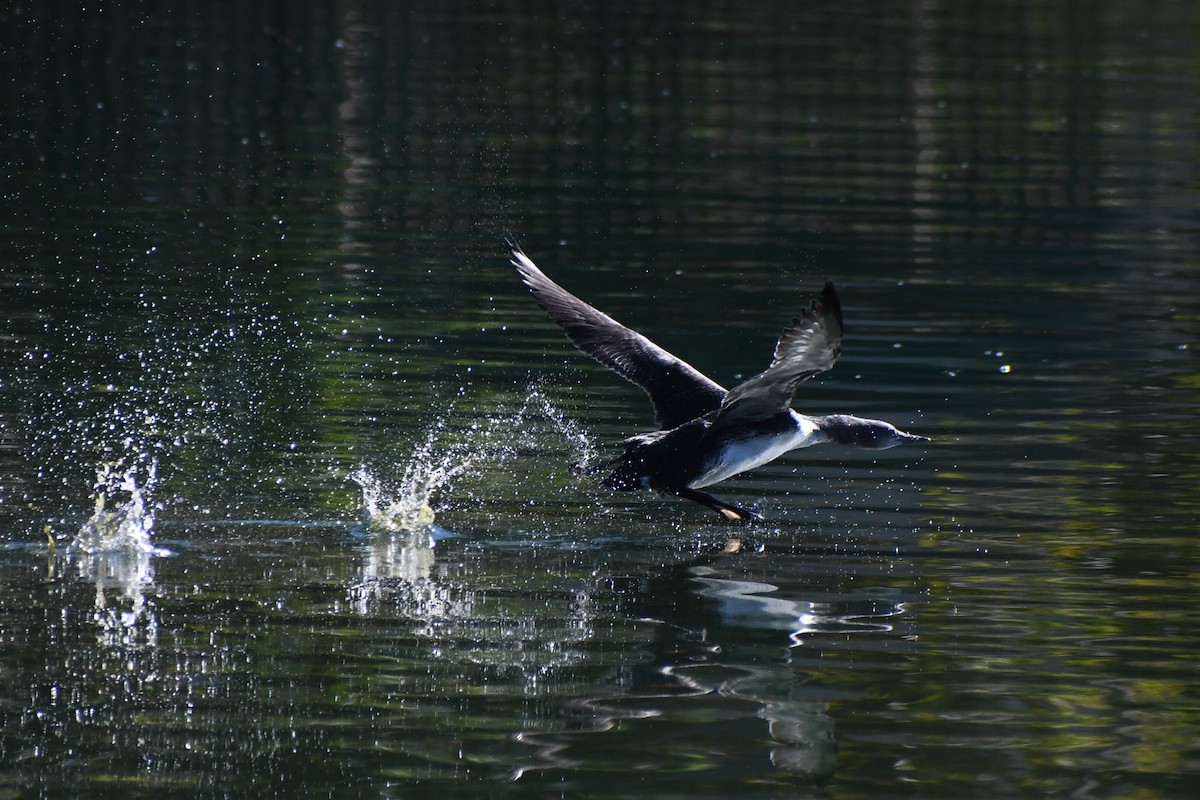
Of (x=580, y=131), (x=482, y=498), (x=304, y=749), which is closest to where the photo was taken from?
(x=304, y=749)

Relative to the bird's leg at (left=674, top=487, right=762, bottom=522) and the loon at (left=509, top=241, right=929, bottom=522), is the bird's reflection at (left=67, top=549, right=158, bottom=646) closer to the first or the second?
the loon at (left=509, top=241, right=929, bottom=522)

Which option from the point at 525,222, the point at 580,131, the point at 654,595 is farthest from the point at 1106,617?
the point at 580,131

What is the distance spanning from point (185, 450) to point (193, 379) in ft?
6.33

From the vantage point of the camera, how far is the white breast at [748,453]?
9.84 metres

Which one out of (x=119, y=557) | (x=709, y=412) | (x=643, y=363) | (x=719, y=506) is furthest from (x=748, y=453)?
(x=119, y=557)

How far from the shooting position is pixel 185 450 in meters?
11.2

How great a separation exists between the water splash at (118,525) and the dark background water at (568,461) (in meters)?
0.13

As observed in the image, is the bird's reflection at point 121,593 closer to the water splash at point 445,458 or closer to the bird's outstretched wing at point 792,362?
the water splash at point 445,458

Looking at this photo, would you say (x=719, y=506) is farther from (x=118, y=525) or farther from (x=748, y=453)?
(x=118, y=525)

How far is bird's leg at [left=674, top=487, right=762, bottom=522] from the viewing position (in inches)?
392

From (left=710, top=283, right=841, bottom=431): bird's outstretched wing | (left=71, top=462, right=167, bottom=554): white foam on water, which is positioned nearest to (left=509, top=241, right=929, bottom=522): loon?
(left=710, top=283, right=841, bottom=431): bird's outstretched wing

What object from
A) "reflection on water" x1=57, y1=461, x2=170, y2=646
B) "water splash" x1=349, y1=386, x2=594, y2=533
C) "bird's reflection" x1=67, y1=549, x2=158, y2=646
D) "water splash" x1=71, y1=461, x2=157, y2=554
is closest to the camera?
"bird's reflection" x1=67, y1=549, x2=158, y2=646

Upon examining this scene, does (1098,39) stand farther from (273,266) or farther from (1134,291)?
(273,266)

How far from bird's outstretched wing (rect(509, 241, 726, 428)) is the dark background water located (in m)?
0.68
